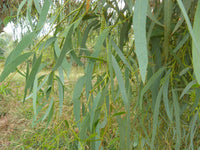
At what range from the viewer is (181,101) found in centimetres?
62

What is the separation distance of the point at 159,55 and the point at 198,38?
0.94 feet

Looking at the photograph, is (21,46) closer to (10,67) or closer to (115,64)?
(10,67)

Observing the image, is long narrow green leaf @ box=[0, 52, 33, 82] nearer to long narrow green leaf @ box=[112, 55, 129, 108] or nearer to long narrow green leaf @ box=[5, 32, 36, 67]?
long narrow green leaf @ box=[5, 32, 36, 67]

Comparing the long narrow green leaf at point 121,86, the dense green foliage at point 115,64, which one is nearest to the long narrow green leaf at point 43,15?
the dense green foliage at point 115,64

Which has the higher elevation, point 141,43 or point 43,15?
point 43,15

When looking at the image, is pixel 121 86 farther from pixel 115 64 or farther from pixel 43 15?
pixel 43 15

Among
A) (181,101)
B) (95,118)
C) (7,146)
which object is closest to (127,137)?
(95,118)

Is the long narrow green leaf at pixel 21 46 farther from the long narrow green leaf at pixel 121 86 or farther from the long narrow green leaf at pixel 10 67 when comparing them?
the long narrow green leaf at pixel 121 86

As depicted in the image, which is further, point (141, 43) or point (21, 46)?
point (21, 46)

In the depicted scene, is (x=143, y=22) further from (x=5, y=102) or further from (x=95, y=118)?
(x=5, y=102)

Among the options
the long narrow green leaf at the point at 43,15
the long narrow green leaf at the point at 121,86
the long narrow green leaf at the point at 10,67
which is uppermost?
the long narrow green leaf at the point at 43,15

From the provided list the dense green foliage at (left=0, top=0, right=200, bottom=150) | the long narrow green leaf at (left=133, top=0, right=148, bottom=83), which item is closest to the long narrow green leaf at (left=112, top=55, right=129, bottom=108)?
the dense green foliage at (left=0, top=0, right=200, bottom=150)

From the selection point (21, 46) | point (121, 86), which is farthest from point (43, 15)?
point (121, 86)

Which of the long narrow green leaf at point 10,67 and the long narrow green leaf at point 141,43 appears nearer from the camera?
the long narrow green leaf at point 141,43
